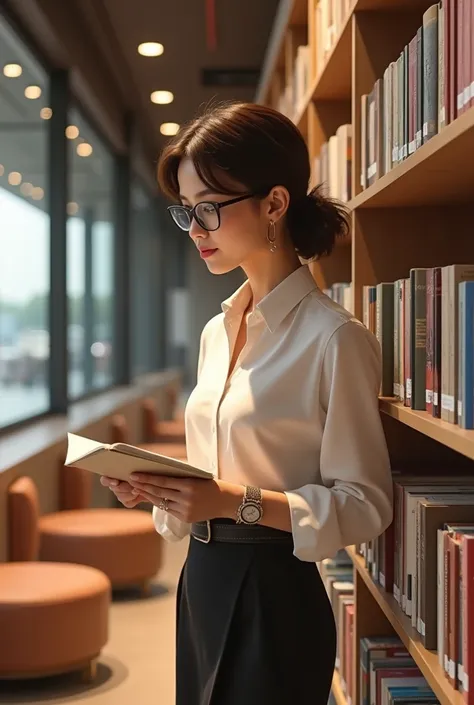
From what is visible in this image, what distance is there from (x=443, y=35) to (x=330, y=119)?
1926 millimetres

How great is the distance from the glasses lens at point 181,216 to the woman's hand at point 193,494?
0.53 meters

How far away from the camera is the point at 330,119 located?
3.60 m

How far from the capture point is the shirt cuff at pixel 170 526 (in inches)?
83.9

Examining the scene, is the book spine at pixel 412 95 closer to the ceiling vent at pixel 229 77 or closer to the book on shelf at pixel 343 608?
the book on shelf at pixel 343 608

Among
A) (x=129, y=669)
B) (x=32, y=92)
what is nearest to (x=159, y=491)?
(x=129, y=669)

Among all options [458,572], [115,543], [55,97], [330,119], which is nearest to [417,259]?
[458,572]

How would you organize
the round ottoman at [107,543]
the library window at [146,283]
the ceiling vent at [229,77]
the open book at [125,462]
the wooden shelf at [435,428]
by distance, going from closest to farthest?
the wooden shelf at [435,428], the open book at [125,462], the round ottoman at [107,543], the ceiling vent at [229,77], the library window at [146,283]

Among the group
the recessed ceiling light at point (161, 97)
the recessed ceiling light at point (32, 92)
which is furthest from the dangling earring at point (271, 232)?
the recessed ceiling light at point (161, 97)

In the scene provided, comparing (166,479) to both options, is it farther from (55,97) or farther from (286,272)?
(55,97)

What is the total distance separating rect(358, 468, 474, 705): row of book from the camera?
1.54 meters

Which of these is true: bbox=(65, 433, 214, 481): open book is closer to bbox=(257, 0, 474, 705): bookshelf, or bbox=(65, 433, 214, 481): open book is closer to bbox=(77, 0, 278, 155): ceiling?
bbox=(257, 0, 474, 705): bookshelf

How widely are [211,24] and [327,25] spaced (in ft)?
11.5

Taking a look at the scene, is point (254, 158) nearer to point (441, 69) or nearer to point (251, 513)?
point (441, 69)

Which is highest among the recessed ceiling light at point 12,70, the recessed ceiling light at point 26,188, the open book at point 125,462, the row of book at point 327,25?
the recessed ceiling light at point 12,70
